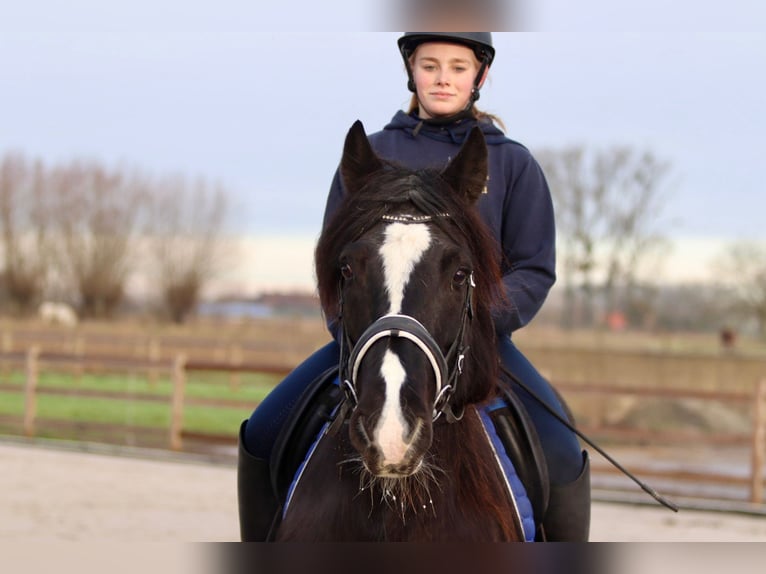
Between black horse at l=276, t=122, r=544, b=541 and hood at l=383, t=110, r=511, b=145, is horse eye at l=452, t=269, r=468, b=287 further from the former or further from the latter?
hood at l=383, t=110, r=511, b=145

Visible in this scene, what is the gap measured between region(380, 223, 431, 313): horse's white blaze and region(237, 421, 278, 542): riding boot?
1.21m

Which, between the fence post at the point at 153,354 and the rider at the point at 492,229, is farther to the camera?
the fence post at the point at 153,354

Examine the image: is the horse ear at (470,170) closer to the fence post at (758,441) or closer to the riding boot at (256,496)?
the riding boot at (256,496)

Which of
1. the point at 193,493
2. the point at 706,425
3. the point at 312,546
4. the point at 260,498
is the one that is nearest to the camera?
the point at 312,546

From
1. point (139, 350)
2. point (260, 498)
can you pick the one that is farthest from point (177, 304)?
point (260, 498)

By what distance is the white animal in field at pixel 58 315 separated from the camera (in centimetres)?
2477

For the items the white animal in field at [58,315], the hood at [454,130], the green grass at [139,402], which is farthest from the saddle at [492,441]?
the white animal in field at [58,315]

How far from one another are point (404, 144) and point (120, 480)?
7.89 m

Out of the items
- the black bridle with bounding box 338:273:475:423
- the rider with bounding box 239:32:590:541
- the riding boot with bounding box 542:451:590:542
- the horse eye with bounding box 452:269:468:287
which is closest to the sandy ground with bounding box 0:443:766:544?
the rider with bounding box 239:32:590:541

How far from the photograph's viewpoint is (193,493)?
30.9ft

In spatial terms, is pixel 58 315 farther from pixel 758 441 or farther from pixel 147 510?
pixel 758 441

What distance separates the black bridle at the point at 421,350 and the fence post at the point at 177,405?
34.1ft

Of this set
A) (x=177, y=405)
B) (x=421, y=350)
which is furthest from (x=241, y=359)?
(x=421, y=350)

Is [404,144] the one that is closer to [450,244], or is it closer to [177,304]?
[450,244]
